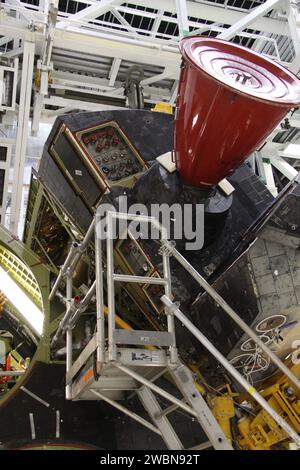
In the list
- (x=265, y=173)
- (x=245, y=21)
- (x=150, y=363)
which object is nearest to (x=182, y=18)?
(x=245, y=21)

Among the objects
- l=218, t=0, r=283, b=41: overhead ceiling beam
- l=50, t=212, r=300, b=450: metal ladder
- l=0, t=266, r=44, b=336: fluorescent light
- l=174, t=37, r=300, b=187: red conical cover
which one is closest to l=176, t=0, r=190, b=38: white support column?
l=218, t=0, r=283, b=41: overhead ceiling beam

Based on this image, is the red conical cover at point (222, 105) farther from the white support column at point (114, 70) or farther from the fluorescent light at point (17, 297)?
the white support column at point (114, 70)

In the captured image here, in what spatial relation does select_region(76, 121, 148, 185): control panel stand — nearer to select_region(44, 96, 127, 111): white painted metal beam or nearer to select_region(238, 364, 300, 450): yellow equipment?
select_region(238, 364, 300, 450): yellow equipment

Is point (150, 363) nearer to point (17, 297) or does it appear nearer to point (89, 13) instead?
point (17, 297)

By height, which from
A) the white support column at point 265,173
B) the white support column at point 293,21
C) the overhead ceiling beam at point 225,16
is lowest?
the white support column at point 265,173

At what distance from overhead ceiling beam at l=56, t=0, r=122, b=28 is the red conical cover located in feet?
12.0

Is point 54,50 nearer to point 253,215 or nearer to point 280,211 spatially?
point 253,215

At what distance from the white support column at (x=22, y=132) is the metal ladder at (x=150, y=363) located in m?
3.20

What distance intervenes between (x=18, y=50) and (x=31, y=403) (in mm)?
5631

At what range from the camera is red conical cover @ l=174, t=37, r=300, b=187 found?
4.54 metres

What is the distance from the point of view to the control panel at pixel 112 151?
6203 millimetres

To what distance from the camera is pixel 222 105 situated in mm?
4555

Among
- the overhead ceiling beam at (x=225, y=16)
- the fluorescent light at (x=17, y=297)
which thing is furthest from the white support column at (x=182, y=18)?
the fluorescent light at (x=17, y=297)

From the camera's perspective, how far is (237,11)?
10.2m
